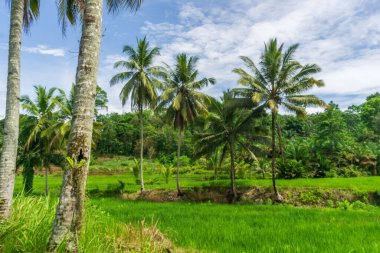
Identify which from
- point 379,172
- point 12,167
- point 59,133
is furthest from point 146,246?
point 379,172

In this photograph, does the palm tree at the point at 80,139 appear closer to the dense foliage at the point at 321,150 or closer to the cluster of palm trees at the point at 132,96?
the cluster of palm trees at the point at 132,96

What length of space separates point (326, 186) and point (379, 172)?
1545cm

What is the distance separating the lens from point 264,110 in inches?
859

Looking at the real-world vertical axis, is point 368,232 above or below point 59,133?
below

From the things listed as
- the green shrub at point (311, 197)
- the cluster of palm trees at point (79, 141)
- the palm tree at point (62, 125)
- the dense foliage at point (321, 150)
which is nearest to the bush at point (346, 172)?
the dense foliage at point (321, 150)

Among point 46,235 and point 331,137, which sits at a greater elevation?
point 331,137

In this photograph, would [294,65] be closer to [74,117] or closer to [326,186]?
[326,186]

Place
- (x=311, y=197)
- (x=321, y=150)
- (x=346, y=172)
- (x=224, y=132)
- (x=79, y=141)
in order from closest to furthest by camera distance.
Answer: (x=79, y=141) → (x=311, y=197) → (x=224, y=132) → (x=346, y=172) → (x=321, y=150)

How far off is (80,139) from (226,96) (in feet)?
69.6

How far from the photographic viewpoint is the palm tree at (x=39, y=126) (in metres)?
24.9

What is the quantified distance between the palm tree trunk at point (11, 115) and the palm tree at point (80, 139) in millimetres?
2195

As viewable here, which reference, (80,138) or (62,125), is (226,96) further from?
(80,138)

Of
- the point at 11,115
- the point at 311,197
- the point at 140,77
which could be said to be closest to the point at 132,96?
the point at 140,77

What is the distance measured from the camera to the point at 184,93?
2547 cm
